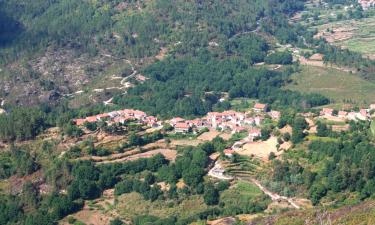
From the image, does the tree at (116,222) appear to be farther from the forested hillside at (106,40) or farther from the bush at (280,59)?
the bush at (280,59)

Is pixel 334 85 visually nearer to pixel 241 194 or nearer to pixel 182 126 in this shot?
pixel 182 126

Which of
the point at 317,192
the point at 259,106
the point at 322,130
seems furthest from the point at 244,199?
the point at 259,106

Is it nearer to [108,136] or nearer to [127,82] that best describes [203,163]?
[108,136]

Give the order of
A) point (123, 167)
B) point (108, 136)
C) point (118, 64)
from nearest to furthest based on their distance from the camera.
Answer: point (123, 167) < point (108, 136) < point (118, 64)

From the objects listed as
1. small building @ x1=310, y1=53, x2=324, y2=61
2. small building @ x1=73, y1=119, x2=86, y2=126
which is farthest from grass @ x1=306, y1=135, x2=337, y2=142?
small building @ x1=310, y1=53, x2=324, y2=61

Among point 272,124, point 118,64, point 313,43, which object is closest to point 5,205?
point 272,124

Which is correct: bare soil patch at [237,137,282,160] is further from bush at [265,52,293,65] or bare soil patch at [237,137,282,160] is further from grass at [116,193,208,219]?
bush at [265,52,293,65]
